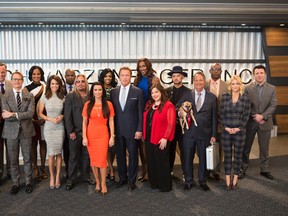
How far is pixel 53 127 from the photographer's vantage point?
14.1ft

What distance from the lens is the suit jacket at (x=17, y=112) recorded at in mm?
4109

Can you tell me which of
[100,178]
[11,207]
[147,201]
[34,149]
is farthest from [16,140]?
[147,201]

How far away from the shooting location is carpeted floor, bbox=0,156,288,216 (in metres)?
3.68

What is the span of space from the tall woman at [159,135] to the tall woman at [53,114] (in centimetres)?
110

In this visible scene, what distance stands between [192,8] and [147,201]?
13.2 ft

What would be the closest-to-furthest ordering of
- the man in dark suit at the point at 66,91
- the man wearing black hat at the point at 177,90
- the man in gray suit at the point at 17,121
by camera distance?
the man in gray suit at the point at 17,121 < the man wearing black hat at the point at 177,90 < the man in dark suit at the point at 66,91

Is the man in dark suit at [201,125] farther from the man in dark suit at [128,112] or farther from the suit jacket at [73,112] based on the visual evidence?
the suit jacket at [73,112]

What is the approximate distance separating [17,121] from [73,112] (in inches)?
27.5

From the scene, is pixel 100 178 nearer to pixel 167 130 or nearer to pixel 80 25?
pixel 167 130

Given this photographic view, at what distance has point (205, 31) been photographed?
7.66 meters

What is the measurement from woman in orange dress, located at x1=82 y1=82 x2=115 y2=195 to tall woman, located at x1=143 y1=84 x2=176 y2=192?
486 mm

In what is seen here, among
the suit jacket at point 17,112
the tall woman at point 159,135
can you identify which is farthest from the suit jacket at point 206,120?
the suit jacket at point 17,112

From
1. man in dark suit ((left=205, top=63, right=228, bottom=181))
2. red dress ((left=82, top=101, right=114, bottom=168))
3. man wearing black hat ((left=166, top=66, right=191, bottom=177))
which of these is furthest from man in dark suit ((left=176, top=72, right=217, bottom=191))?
red dress ((left=82, top=101, right=114, bottom=168))

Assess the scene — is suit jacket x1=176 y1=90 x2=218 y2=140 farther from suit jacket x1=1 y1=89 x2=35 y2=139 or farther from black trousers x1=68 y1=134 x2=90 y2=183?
suit jacket x1=1 y1=89 x2=35 y2=139
